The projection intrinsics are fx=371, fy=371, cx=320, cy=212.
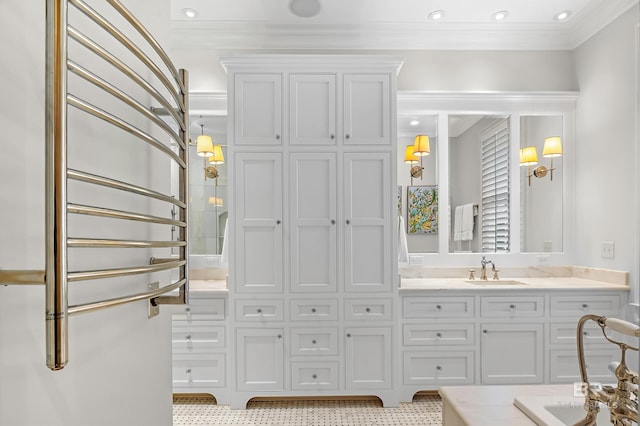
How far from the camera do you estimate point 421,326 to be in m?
2.58

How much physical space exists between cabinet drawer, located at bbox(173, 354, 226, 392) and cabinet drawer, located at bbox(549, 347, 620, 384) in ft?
7.52

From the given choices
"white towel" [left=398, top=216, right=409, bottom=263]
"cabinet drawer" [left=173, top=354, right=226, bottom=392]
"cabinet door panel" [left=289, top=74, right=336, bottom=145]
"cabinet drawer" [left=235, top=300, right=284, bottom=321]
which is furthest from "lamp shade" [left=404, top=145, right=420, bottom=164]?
"cabinet drawer" [left=173, top=354, right=226, bottom=392]

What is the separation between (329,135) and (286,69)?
0.55 meters

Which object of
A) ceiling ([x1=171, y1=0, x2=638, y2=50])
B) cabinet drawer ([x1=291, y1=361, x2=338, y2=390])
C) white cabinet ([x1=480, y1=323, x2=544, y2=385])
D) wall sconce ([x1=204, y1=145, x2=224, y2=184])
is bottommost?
cabinet drawer ([x1=291, y1=361, x2=338, y2=390])

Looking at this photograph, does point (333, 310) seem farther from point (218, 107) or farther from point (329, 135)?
point (218, 107)

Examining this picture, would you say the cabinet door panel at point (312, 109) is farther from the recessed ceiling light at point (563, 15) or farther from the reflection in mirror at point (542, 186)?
the recessed ceiling light at point (563, 15)

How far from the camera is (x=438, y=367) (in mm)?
2580

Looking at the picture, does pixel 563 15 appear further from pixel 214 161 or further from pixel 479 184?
pixel 214 161

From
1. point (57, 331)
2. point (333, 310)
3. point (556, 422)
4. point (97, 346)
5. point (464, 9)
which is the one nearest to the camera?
point (57, 331)

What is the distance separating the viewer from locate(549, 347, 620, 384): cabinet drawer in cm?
254

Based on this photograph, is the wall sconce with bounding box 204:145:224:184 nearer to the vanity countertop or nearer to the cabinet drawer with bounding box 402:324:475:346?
the vanity countertop

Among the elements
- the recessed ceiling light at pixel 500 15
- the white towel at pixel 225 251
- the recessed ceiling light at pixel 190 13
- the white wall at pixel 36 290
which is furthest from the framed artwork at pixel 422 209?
the white wall at pixel 36 290

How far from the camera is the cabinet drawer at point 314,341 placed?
2561 mm

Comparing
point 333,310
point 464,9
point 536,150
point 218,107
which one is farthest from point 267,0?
point 536,150
